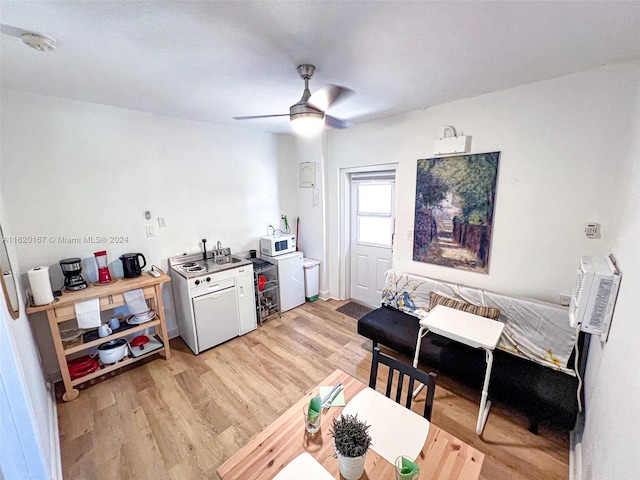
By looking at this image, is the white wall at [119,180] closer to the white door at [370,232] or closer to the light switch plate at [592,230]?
the white door at [370,232]

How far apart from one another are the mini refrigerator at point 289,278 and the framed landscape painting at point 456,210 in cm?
165

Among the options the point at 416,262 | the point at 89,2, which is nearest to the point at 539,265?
the point at 416,262

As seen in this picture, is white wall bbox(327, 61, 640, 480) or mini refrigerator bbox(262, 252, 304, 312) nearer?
white wall bbox(327, 61, 640, 480)

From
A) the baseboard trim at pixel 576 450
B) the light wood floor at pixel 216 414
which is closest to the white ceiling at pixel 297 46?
the baseboard trim at pixel 576 450

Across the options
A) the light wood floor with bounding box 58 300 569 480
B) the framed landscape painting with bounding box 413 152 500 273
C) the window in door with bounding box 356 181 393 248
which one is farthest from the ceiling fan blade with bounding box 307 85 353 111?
the light wood floor with bounding box 58 300 569 480

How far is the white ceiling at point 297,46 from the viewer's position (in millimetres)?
1177

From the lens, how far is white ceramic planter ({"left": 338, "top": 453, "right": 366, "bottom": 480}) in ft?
3.01

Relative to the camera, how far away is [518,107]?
85.3 inches

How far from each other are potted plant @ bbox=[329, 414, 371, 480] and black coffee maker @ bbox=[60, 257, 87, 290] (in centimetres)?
257

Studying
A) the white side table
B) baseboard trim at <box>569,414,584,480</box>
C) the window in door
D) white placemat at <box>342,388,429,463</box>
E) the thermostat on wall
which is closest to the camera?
white placemat at <box>342,388,429,463</box>

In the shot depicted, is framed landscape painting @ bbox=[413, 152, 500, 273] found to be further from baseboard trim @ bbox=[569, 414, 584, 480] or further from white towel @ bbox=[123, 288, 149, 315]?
white towel @ bbox=[123, 288, 149, 315]

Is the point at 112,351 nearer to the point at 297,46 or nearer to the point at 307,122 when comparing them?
the point at 307,122

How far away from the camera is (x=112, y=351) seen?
2385mm

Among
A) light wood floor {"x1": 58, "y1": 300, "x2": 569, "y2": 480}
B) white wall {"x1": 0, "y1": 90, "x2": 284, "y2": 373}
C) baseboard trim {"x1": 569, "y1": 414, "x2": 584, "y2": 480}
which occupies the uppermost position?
white wall {"x1": 0, "y1": 90, "x2": 284, "y2": 373}
